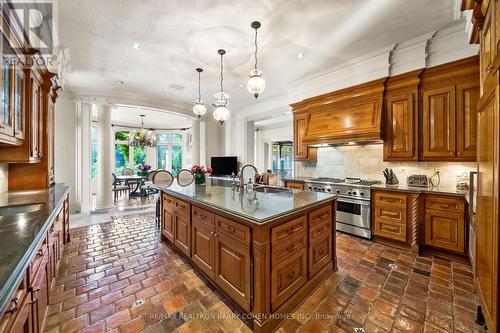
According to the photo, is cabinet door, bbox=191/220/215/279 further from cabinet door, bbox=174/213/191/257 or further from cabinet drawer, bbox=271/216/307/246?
cabinet drawer, bbox=271/216/307/246

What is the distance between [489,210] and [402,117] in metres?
2.32

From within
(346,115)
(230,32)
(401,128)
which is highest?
(230,32)

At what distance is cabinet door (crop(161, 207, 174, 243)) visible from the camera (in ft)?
9.34

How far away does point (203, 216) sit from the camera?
6.95 ft

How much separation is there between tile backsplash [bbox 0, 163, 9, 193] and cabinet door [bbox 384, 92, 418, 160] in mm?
5412

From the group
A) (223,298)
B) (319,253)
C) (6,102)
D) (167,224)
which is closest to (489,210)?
(319,253)

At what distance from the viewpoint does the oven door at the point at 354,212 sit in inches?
128

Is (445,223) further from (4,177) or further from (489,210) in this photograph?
(4,177)

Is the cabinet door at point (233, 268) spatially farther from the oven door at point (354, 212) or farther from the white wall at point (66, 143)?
the white wall at point (66, 143)

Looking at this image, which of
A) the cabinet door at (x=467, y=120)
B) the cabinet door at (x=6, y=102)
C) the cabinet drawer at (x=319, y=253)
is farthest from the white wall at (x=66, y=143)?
the cabinet door at (x=467, y=120)

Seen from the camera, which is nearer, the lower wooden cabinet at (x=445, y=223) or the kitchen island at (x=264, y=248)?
the kitchen island at (x=264, y=248)

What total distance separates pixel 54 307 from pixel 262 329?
6.05 feet

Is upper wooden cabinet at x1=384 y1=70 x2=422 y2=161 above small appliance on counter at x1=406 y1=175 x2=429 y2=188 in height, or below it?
above

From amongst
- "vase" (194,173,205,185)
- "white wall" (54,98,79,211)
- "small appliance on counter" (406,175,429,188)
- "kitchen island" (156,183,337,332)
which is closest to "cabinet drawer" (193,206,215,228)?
"kitchen island" (156,183,337,332)
